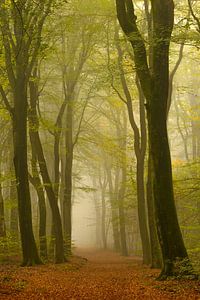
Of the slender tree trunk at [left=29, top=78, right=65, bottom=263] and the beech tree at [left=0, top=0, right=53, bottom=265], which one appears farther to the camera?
the slender tree trunk at [left=29, top=78, right=65, bottom=263]

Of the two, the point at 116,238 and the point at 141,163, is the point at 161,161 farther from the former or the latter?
the point at 116,238

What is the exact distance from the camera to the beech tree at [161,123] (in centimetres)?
1004

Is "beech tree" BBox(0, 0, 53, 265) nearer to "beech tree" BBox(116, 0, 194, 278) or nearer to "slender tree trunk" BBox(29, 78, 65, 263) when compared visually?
"slender tree trunk" BBox(29, 78, 65, 263)

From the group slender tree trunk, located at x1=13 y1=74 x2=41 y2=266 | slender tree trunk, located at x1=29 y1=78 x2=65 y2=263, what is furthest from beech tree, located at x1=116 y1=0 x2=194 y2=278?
slender tree trunk, located at x1=29 y1=78 x2=65 y2=263

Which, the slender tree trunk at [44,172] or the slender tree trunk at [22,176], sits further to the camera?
the slender tree trunk at [44,172]

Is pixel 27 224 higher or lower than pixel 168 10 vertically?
lower

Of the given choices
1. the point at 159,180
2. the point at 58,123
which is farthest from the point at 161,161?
the point at 58,123

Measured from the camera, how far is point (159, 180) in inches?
404

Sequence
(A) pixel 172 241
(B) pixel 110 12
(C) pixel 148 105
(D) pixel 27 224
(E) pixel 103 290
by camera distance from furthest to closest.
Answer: (B) pixel 110 12, (D) pixel 27 224, (C) pixel 148 105, (A) pixel 172 241, (E) pixel 103 290

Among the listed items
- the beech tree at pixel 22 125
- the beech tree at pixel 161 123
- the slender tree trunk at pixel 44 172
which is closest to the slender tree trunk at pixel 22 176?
A: the beech tree at pixel 22 125

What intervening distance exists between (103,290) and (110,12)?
41.2 feet

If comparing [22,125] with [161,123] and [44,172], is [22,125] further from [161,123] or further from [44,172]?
[161,123]

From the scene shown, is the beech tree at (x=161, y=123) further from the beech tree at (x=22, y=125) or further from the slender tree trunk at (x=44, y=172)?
the slender tree trunk at (x=44, y=172)

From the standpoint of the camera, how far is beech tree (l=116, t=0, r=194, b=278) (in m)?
10.0
